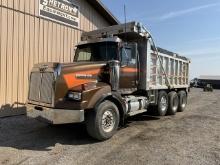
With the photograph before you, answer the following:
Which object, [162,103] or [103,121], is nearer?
[103,121]

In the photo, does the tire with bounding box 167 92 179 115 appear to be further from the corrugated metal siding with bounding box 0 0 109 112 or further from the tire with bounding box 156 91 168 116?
the corrugated metal siding with bounding box 0 0 109 112

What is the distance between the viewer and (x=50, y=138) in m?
7.95

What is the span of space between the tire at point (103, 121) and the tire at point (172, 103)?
4955 millimetres

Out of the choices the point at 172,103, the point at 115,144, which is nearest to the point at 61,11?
the point at 172,103

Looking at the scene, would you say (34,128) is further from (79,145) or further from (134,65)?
(134,65)

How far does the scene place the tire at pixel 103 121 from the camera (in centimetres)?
→ 746

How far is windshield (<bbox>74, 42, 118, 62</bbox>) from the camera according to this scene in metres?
8.77

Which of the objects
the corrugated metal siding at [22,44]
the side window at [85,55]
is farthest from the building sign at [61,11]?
the side window at [85,55]

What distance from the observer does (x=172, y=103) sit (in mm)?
12648

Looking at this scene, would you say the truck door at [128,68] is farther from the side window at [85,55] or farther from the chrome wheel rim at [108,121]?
the chrome wheel rim at [108,121]

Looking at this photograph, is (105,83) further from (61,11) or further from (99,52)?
(61,11)

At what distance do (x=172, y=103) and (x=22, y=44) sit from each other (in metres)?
6.73

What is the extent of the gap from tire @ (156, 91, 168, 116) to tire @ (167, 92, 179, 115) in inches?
13.9

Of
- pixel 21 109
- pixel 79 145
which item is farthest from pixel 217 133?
pixel 21 109
